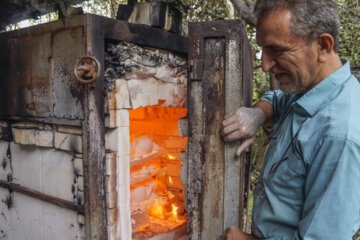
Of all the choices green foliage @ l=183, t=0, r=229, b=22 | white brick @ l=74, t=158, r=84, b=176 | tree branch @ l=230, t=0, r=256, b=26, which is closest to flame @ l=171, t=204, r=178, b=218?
white brick @ l=74, t=158, r=84, b=176

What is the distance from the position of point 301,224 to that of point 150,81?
1883mm

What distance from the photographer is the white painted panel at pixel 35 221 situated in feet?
8.57

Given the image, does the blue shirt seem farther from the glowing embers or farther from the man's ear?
the glowing embers

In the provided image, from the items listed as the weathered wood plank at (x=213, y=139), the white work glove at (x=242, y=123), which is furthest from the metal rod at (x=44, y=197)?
the white work glove at (x=242, y=123)

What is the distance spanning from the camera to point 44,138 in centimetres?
273

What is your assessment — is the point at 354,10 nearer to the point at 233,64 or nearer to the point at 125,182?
the point at 233,64

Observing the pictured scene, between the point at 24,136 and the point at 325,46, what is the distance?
9.23 feet

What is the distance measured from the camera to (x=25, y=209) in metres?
3.01

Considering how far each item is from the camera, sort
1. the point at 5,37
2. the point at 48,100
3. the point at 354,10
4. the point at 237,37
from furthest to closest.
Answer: the point at 354,10 → the point at 5,37 → the point at 48,100 → the point at 237,37

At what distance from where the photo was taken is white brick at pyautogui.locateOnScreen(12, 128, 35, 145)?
284cm

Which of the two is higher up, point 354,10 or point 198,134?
point 354,10

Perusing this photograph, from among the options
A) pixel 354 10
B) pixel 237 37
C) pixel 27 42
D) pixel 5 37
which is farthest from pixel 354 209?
pixel 354 10

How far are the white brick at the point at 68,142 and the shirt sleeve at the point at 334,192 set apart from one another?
1.86m

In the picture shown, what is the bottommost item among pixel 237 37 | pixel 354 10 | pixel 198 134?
pixel 198 134
